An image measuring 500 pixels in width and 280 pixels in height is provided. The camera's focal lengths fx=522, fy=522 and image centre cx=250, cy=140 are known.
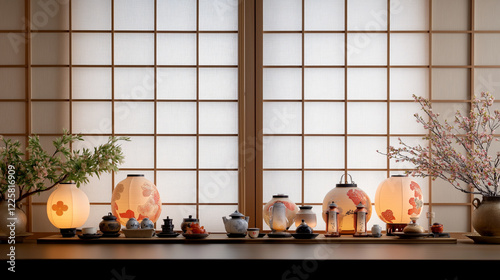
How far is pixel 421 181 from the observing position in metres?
3.96

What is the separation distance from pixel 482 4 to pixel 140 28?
8.63 ft

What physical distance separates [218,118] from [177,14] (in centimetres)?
86

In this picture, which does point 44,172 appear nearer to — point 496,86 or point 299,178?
point 299,178

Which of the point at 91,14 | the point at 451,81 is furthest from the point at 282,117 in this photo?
the point at 91,14

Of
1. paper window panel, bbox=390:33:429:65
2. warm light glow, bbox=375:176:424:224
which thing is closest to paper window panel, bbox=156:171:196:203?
warm light glow, bbox=375:176:424:224

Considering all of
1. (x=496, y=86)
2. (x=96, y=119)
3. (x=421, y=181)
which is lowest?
(x=421, y=181)

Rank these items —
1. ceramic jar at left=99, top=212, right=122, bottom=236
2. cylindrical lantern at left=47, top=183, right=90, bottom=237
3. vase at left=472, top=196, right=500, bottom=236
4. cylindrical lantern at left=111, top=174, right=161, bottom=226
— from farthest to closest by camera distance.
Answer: cylindrical lantern at left=111, top=174, right=161, bottom=226 < cylindrical lantern at left=47, top=183, right=90, bottom=237 < ceramic jar at left=99, top=212, right=122, bottom=236 < vase at left=472, top=196, right=500, bottom=236

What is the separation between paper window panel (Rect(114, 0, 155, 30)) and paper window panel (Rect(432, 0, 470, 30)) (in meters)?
2.17

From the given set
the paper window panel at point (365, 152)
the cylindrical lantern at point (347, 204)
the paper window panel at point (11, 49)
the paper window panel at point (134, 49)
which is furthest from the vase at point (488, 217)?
the paper window panel at point (11, 49)

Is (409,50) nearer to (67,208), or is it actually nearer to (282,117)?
(282,117)

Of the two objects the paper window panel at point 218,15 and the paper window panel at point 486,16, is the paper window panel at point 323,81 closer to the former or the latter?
the paper window panel at point 218,15

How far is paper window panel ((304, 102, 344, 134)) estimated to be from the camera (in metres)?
3.99

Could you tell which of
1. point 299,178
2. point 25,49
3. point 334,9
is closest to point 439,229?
point 299,178

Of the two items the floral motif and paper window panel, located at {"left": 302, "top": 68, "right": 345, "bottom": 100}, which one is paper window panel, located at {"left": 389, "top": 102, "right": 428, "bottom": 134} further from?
the floral motif
